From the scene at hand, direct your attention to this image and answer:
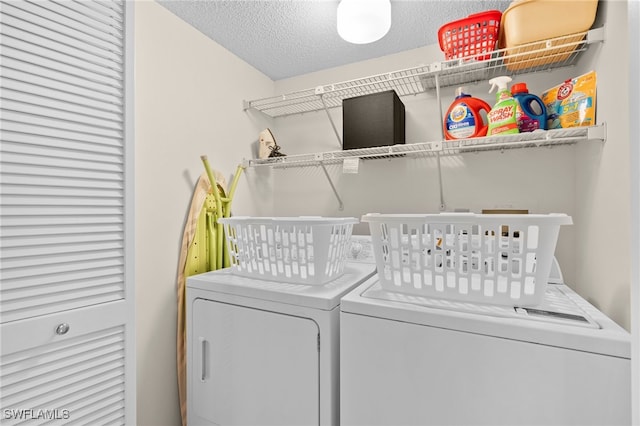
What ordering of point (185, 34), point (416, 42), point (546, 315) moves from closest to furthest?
point (546, 315) < point (185, 34) < point (416, 42)

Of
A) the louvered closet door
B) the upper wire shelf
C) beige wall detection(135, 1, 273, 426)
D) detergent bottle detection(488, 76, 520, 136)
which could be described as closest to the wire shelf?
detergent bottle detection(488, 76, 520, 136)

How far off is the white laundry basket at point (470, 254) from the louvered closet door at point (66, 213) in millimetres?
973

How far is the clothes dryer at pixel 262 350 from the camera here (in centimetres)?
116

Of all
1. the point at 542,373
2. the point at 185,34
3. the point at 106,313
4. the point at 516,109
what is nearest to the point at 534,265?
the point at 542,373

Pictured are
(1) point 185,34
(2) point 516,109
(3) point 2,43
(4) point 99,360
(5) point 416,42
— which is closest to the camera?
(3) point 2,43

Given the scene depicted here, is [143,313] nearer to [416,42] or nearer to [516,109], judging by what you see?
[516,109]

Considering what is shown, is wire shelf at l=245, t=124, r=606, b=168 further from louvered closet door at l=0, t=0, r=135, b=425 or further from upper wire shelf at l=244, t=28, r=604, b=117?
A: louvered closet door at l=0, t=0, r=135, b=425

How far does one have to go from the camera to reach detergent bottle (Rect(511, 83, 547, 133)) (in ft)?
4.71

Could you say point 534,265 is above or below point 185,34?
below

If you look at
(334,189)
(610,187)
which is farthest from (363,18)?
(610,187)

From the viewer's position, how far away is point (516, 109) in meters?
1.43

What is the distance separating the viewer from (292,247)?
4.51 ft

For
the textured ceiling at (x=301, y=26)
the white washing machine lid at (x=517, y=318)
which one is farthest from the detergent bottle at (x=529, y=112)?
the white washing machine lid at (x=517, y=318)

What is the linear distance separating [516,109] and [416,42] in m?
0.83
